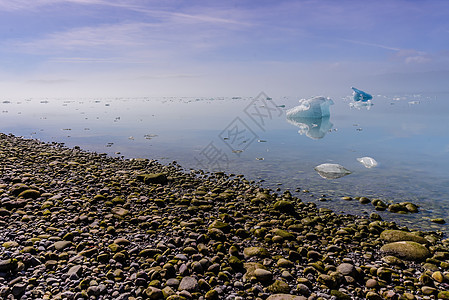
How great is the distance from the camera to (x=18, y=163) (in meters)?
12.0

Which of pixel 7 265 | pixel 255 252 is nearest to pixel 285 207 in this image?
pixel 255 252

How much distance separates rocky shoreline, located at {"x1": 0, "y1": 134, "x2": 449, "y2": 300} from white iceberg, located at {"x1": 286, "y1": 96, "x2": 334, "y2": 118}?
27033mm

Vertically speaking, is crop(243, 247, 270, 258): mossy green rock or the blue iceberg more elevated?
the blue iceberg

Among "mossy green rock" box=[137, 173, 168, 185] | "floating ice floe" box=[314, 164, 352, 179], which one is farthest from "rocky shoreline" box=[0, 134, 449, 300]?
"floating ice floe" box=[314, 164, 352, 179]

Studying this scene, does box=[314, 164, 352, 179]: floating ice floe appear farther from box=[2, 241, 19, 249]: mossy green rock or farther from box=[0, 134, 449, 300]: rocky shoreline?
box=[2, 241, 19, 249]: mossy green rock

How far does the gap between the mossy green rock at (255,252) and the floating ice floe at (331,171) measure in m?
7.53

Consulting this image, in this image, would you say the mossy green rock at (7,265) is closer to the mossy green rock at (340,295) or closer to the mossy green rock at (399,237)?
the mossy green rock at (340,295)

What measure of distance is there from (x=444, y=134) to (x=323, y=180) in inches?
804

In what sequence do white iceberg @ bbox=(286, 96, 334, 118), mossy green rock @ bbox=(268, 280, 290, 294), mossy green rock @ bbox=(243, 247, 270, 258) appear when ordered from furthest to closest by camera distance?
white iceberg @ bbox=(286, 96, 334, 118) < mossy green rock @ bbox=(243, 247, 270, 258) < mossy green rock @ bbox=(268, 280, 290, 294)

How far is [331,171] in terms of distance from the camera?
41.7ft

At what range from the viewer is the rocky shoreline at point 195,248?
14.6 feet

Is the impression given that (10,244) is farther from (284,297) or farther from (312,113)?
(312,113)

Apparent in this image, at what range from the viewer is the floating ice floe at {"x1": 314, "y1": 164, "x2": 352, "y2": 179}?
12.3 m

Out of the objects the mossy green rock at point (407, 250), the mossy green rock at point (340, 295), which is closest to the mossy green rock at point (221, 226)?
the mossy green rock at point (340, 295)
